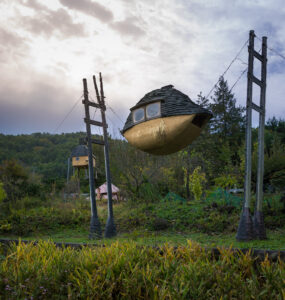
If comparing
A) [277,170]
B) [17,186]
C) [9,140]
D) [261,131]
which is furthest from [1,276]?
[9,140]

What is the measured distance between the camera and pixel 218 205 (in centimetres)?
1416

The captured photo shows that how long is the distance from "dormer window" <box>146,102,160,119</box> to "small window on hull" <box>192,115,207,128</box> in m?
0.64

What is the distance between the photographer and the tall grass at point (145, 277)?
3.58 metres

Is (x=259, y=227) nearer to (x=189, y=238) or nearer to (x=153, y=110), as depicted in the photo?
(x=189, y=238)

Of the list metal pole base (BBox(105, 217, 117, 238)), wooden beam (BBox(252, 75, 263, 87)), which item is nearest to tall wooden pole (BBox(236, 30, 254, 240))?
wooden beam (BBox(252, 75, 263, 87))

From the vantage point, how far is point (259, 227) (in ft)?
28.3

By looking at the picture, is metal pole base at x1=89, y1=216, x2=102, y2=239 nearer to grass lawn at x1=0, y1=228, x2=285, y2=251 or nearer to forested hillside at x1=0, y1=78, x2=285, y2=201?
grass lawn at x1=0, y1=228, x2=285, y2=251

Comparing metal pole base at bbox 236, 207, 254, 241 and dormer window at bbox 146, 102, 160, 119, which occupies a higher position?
dormer window at bbox 146, 102, 160, 119

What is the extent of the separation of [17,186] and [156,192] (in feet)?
37.0

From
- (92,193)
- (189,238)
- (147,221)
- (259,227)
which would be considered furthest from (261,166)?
(147,221)

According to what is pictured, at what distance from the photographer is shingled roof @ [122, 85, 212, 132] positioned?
458cm

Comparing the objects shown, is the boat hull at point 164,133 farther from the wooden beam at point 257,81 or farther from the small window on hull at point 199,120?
the wooden beam at point 257,81

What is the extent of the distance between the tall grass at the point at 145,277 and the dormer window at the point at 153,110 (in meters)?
2.33

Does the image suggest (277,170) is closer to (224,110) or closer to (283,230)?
(283,230)
